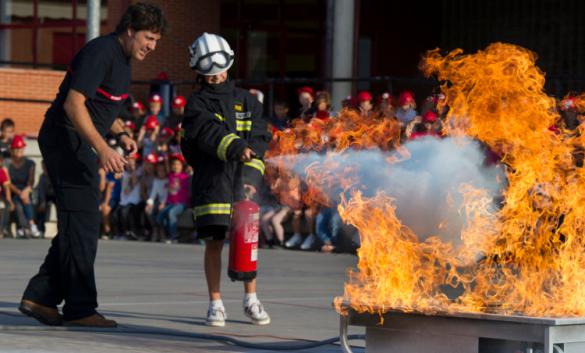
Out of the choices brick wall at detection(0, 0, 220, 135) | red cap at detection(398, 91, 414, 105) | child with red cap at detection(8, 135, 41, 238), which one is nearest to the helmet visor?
red cap at detection(398, 91, 414, 105)

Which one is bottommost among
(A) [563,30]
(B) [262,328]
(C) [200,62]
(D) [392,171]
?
(B) [262,328]

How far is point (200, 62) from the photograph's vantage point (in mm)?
8445

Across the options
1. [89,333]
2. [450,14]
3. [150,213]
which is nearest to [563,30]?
[450,14]

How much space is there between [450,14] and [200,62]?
1017 inches

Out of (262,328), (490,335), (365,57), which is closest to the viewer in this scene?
(490,335)

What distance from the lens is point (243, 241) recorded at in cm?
839

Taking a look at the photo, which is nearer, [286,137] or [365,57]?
[286,137]

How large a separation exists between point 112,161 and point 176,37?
65.2ft

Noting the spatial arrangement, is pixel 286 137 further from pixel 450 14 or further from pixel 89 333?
pixel 450 14

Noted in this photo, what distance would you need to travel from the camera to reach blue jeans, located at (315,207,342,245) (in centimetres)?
1675

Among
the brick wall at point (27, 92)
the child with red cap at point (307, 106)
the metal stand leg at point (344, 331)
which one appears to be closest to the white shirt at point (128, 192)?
the child with red cap at point (307, 106)

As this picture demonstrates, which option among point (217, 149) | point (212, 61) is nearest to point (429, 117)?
point (212, 61)

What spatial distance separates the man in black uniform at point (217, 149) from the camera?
27.6ft

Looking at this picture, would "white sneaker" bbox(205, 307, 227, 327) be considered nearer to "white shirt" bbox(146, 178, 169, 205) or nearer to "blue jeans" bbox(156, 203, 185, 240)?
"blue jeans" bbox(156, 203, 185, 240)
